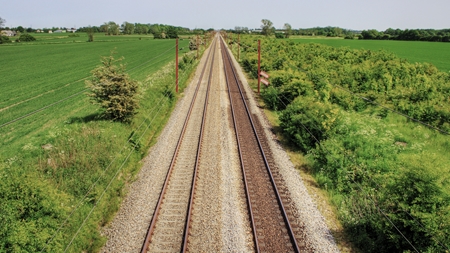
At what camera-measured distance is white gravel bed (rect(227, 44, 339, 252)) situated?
31.5 feet

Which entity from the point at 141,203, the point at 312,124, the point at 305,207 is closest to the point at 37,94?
the point at 141,203

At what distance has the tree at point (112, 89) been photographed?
17.7 meters

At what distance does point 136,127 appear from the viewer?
63.1 ft

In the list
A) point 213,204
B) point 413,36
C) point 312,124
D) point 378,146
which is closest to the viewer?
point 213,204

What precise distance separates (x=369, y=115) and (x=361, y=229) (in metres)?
14.2

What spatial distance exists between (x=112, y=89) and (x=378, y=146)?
15617 mm

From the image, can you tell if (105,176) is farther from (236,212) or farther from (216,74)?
(216,74)

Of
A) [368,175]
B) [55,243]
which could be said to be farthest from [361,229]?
[55,243]

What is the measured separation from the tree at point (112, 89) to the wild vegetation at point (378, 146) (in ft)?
32.3

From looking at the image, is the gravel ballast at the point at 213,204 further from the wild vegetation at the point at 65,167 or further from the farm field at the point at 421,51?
the farm field at the point at 421,51

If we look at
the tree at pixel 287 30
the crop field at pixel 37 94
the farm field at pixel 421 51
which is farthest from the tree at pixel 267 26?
the crop field at pixel 37 94

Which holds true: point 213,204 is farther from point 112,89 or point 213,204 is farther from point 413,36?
point 413,36

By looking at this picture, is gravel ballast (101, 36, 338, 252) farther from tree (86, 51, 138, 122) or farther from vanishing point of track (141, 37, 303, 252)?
tree (86, 51, 138, 122)

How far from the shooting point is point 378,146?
15984 millimetres
